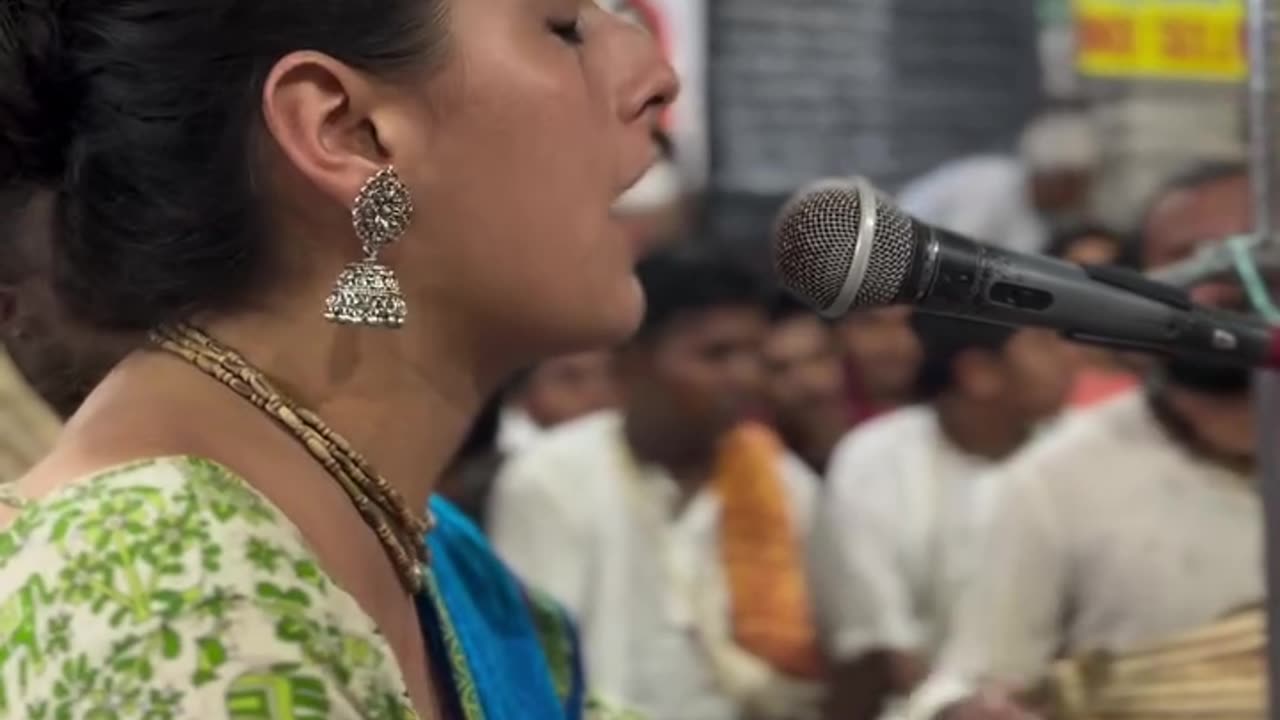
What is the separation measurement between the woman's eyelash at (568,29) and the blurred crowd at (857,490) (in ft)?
3.80

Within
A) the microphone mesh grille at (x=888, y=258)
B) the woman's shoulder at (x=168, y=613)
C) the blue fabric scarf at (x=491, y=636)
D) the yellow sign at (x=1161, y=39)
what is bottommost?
the blue fabric scarf at (x=491, y=636)

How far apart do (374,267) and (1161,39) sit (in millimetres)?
2104

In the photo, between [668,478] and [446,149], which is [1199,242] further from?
[446,149]

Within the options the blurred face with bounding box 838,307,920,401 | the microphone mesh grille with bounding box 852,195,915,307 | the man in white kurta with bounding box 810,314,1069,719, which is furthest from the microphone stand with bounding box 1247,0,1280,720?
the blurred face with bounding box 838,307,920,401

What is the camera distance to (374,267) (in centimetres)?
85

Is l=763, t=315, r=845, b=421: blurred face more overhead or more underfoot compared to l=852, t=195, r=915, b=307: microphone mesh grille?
more underfoot

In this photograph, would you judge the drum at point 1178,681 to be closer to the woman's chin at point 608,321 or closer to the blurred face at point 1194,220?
the blurred face at point 1194,220

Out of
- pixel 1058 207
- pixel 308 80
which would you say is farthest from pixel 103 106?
pixel 1058 207

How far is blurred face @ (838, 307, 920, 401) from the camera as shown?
2.37 meters

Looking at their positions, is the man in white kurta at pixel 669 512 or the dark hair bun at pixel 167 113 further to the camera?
the man in white kurta at pixel 669 512

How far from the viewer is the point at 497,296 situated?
0.87 metres

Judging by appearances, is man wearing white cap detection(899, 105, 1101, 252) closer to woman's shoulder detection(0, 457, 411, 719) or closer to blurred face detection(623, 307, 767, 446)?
blurred face detection(623, 307, 767, 446)

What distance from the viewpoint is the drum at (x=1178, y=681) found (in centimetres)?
157

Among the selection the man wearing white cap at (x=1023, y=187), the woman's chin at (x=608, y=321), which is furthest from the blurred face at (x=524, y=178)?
the man wearing white cap at (x=1023, y=187)
